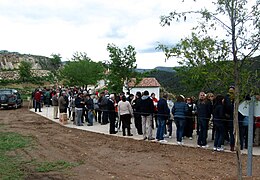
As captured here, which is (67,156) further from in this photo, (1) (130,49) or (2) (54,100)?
(1) (130,49)

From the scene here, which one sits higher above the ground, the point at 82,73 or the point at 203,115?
the point at 82,73

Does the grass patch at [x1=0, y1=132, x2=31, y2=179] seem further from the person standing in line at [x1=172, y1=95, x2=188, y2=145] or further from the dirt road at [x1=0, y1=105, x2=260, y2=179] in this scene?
the person standing in line at [x1=172, y1=95, x2=188, y2=145]

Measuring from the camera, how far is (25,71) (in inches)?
2463

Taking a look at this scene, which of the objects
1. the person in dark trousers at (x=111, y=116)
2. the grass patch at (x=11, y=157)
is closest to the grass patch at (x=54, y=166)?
the grass patch at (x=11, y=157)

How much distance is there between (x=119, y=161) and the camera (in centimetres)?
1016

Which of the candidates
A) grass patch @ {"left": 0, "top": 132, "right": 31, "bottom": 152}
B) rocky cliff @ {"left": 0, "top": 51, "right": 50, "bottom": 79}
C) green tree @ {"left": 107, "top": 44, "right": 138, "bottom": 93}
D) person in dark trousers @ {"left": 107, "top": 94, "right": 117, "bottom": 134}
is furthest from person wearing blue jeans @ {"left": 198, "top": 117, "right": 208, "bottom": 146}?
rocky cliff @ {"left": 0, "top": 51, "right": 50, "bottom": 79}

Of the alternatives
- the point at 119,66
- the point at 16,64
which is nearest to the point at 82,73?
the point at 119,66

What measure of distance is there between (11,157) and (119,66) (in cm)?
2109

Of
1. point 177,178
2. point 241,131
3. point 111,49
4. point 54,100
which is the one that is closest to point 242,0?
point 177,178

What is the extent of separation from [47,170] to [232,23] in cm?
590

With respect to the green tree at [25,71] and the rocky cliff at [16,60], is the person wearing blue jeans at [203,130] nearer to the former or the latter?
the green tree at [25,71]

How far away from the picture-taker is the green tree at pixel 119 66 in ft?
102

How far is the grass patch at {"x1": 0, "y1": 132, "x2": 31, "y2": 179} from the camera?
8.63m

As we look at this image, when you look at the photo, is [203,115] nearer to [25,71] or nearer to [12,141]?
[12,141]
